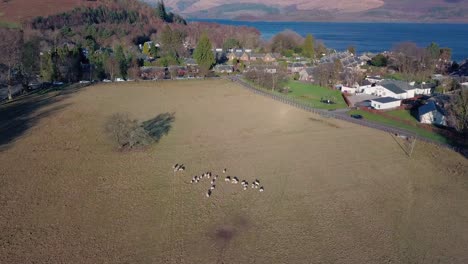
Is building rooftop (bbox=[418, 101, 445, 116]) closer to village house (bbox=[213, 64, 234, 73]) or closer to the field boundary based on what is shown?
the field boundary

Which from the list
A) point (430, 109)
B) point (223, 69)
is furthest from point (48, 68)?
point (430, 109)

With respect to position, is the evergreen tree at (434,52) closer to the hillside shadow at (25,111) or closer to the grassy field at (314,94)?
the grassy field at (314,94)

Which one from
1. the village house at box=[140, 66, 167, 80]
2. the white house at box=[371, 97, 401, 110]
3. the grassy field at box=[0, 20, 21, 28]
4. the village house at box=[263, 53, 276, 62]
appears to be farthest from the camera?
the grassy field at box=[0, 20, 21, 28]

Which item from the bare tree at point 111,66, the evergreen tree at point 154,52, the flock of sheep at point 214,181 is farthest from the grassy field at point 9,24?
the flock of sheep at point 214,181

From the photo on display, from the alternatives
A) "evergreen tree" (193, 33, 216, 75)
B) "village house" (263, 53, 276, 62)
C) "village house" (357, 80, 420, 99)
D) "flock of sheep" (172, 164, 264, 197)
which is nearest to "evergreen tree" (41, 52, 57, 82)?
"evergreen tree" (193, 33, 216, 75)

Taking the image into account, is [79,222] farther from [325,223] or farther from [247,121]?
[247,121]

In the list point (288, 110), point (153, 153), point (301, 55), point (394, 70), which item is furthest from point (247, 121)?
point (301, 55)

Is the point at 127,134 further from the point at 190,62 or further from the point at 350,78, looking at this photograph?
the point at 190,62
